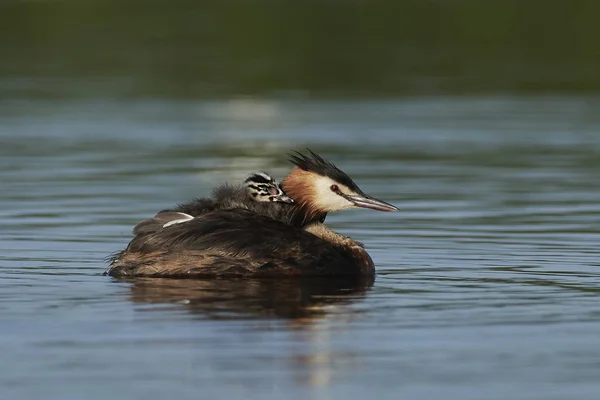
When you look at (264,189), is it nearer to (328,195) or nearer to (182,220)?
(328,195)

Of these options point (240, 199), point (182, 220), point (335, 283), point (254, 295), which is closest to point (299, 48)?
point (240, 199)

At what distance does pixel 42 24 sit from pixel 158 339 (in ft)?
113

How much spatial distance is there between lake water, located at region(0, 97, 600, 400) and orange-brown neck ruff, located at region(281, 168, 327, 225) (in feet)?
2.42

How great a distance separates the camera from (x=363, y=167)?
850 inches

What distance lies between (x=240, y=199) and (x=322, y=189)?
664 millimetres

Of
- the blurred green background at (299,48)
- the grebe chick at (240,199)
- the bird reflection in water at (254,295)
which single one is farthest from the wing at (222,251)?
the blurred green background at (299,48)

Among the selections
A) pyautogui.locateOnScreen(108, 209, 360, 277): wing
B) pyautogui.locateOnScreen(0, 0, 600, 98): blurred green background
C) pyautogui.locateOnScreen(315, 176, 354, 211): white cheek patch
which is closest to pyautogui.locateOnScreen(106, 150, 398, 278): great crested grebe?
pyautogui.locateOnScreen(108, 209, 360, 277): wing

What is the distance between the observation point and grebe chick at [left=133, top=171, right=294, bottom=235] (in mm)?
13523

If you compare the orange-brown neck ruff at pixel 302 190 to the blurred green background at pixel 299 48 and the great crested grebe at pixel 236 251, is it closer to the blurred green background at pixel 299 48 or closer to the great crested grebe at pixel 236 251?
the great crested grebe at pixel 236 251

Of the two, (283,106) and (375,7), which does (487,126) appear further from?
(375,7)

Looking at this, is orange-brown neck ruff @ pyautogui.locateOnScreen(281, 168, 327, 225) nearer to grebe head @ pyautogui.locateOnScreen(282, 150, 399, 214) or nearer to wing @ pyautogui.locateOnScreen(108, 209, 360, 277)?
grebe head @ pyautogui.locateOnScreen(282, 150, 399, 214)

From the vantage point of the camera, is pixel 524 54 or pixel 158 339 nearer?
pixel 158 339

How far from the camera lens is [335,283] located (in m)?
13.0

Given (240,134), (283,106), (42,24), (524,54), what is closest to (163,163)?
(240,134)
